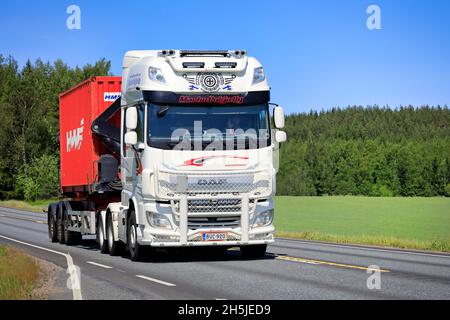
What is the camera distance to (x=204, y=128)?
1723cm

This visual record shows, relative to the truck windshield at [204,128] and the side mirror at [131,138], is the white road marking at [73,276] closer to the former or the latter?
the side mirror at [131,138]

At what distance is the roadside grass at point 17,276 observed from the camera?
1148 cm

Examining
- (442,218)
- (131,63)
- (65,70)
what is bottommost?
(442,218)

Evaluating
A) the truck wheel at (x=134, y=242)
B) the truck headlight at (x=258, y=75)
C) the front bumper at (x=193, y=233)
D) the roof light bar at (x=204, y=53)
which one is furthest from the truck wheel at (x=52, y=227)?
the truck headlight at (x=258, y=75)

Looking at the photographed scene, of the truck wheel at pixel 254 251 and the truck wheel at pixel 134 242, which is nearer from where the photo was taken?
the truck wheel at pixel 134 242

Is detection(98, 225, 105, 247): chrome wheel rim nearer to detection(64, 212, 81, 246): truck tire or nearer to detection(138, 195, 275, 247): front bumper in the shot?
detection(64, 212, 81, 246): truck tire

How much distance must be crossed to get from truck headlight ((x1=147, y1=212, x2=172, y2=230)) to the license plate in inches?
28.4

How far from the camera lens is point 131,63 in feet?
64.4

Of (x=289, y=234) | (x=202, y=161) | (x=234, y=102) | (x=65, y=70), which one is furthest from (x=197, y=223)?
(x=65, y=70)

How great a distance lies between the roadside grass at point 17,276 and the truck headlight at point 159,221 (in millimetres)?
2438

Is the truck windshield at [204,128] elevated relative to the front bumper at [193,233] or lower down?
elevated
